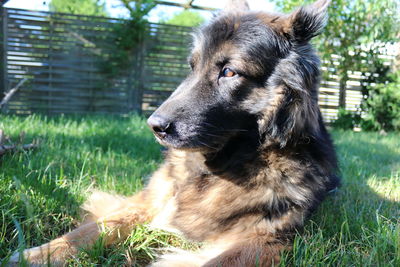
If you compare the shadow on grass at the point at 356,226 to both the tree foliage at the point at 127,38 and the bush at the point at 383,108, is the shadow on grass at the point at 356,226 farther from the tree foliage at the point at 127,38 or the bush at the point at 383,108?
the tree foliage at the point at 127,38

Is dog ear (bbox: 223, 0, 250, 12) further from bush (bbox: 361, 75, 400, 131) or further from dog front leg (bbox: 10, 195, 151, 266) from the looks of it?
bush (bbox: 361, 75, 400, 131)

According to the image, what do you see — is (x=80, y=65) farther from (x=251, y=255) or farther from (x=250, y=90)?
(x=251, y=255)

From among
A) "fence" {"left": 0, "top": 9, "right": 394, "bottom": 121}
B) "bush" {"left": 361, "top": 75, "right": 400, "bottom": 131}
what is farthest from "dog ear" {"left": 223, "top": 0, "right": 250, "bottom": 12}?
"bush" {"left": 361, "top": 75, "right": 400, "bottom": 131}

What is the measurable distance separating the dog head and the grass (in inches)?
23.6

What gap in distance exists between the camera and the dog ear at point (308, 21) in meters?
2.08

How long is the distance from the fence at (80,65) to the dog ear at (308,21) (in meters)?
5.65

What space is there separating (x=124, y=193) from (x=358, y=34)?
8.29 meters

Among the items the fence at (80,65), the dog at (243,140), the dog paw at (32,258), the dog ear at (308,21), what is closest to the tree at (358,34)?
the fence at (80,65)

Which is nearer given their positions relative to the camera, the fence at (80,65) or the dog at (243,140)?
the dog at (243,140)

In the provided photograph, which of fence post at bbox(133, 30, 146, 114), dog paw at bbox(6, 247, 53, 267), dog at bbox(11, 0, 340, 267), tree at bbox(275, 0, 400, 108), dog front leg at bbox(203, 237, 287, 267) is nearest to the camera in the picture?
dog paw at bbox(6, 247, 53, 267)

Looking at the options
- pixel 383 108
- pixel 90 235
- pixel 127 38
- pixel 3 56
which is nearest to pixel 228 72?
pixel 90 235

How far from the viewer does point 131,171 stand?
321 cm

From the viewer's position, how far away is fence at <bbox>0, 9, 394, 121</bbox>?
7613 mm

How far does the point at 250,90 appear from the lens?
6.66ft
